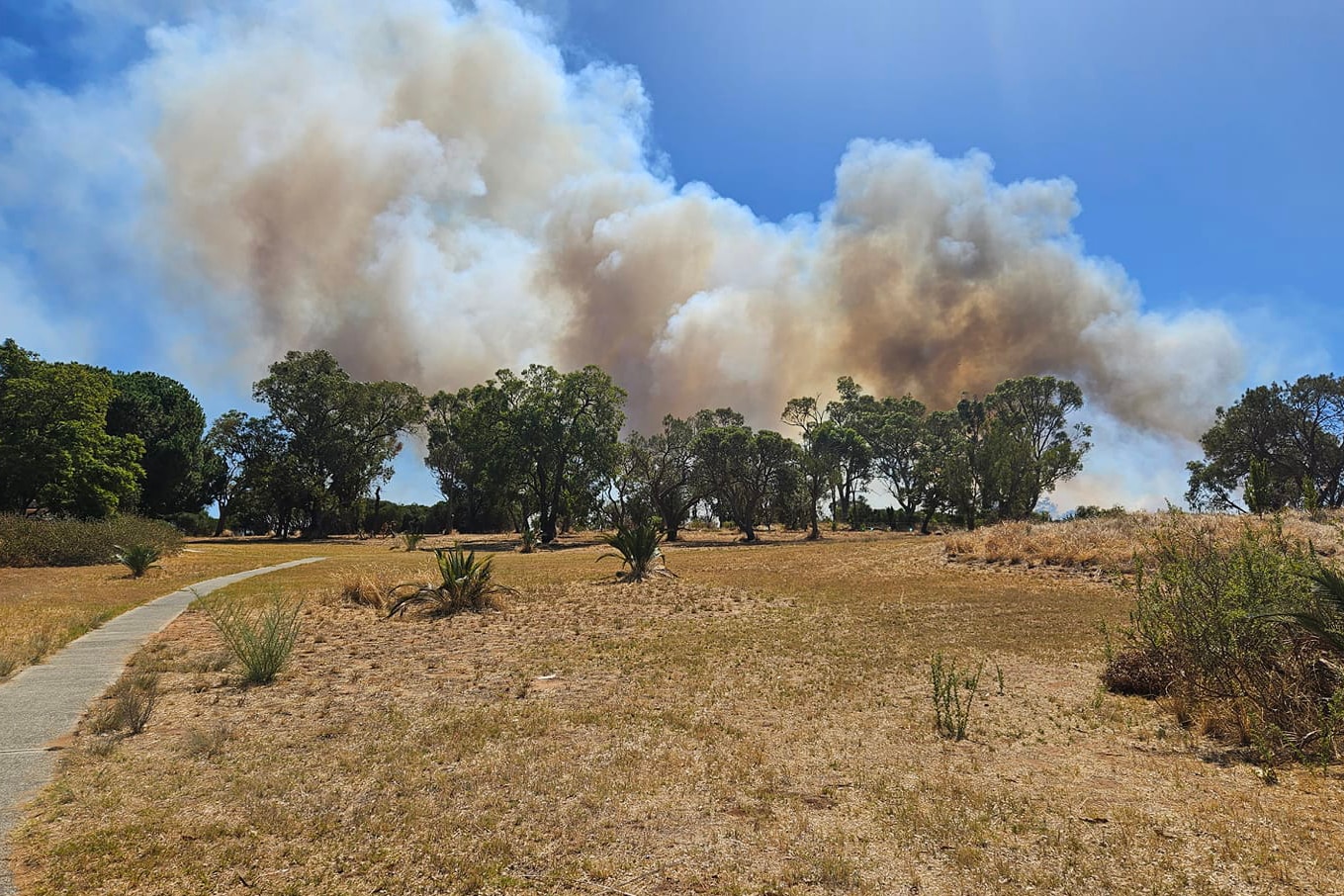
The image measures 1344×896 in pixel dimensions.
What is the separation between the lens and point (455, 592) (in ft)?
43.1

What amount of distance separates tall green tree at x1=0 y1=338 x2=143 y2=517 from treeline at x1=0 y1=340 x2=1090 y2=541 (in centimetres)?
31

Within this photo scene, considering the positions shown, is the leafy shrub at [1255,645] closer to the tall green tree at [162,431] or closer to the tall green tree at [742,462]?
the tall green tree at [742,462]

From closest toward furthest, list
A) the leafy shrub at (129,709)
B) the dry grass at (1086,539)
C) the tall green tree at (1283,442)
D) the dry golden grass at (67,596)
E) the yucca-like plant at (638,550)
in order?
the leafy shrub at (129,709) < the dry golden grass at (67,596) < the dry grass at (1086,539) < the yucca-like plant at (638,550) < the tall green tree at (1283,442)

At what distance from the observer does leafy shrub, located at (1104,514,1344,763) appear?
5051 mm

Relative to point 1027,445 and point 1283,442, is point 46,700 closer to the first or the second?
point 1027,445

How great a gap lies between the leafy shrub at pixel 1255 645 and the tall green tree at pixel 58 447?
122 ft

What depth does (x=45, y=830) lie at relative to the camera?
12.6ft

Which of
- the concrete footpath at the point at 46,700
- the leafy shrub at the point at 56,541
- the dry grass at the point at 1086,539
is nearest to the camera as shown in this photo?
the concrete footpath at the point at 46,700

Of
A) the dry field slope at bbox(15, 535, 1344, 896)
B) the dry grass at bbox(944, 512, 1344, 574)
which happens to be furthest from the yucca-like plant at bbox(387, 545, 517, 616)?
the dry grass at bbox(944, 512, 1344, 574)

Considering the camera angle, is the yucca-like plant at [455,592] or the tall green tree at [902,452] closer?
the yucca-like plant at [455,592]

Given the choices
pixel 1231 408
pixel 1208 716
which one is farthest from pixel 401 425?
pixel 1231 408

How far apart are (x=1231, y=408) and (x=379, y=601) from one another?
→ 56292 mm

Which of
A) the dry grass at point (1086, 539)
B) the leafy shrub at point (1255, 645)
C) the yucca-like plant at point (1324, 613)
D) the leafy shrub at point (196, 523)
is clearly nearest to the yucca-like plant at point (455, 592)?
the leafy shrub at point (1255, 645)

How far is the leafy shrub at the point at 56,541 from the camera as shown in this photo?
22.2 m
